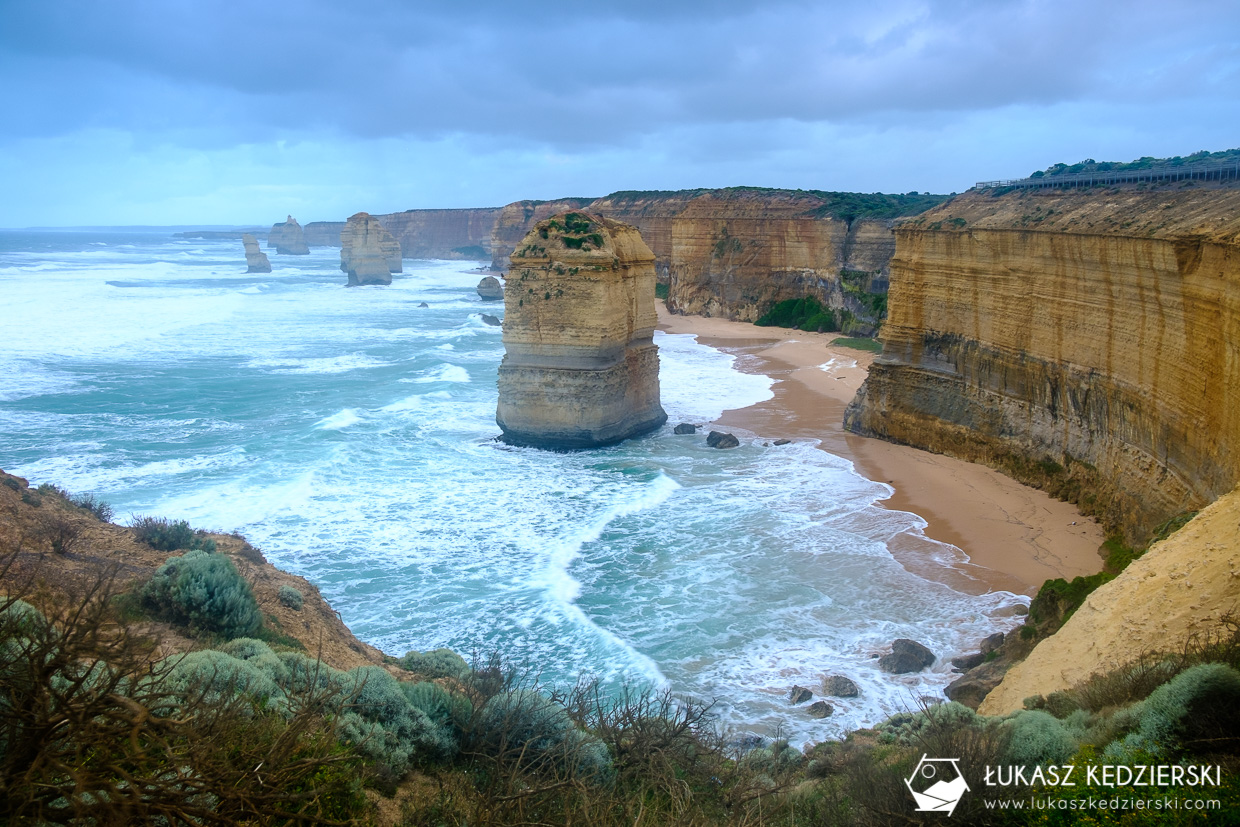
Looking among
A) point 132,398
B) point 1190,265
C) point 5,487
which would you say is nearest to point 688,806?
point 5,487

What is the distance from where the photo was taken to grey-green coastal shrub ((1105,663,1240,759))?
16.9ft

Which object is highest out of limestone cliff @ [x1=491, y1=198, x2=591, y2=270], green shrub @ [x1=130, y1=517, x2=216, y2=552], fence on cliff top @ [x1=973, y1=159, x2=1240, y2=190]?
limestone cliff @ [x1=491, y1=198, x2=591, y2=270]

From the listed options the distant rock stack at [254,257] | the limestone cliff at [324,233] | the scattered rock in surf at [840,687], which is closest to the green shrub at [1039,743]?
the scattered rock in surf at [840,687]

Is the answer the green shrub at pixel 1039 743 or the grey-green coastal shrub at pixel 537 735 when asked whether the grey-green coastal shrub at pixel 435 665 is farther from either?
the green shrub at pixel 1039 743

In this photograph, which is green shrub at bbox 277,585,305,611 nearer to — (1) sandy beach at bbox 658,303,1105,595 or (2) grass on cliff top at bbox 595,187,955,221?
(1) sandy beach at bbox 658,303,1105,595

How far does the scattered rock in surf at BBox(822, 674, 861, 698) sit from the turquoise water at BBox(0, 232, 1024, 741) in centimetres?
15

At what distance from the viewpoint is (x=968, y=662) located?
10.7 meters

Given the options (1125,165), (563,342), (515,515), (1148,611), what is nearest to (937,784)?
(1148,611)

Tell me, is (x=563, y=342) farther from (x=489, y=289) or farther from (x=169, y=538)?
(x=489, y=289)

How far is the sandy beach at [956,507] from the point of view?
13.9m

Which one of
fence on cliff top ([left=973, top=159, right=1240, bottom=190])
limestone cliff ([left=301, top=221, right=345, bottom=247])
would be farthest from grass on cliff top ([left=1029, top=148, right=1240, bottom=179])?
limestone cliff ([left=301, top=221, right=345, bottom=247])

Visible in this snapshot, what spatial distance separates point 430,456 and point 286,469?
3359mm

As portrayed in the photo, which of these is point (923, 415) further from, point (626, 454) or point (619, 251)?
point (619, 251)

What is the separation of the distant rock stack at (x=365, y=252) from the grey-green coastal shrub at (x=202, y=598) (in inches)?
2747
